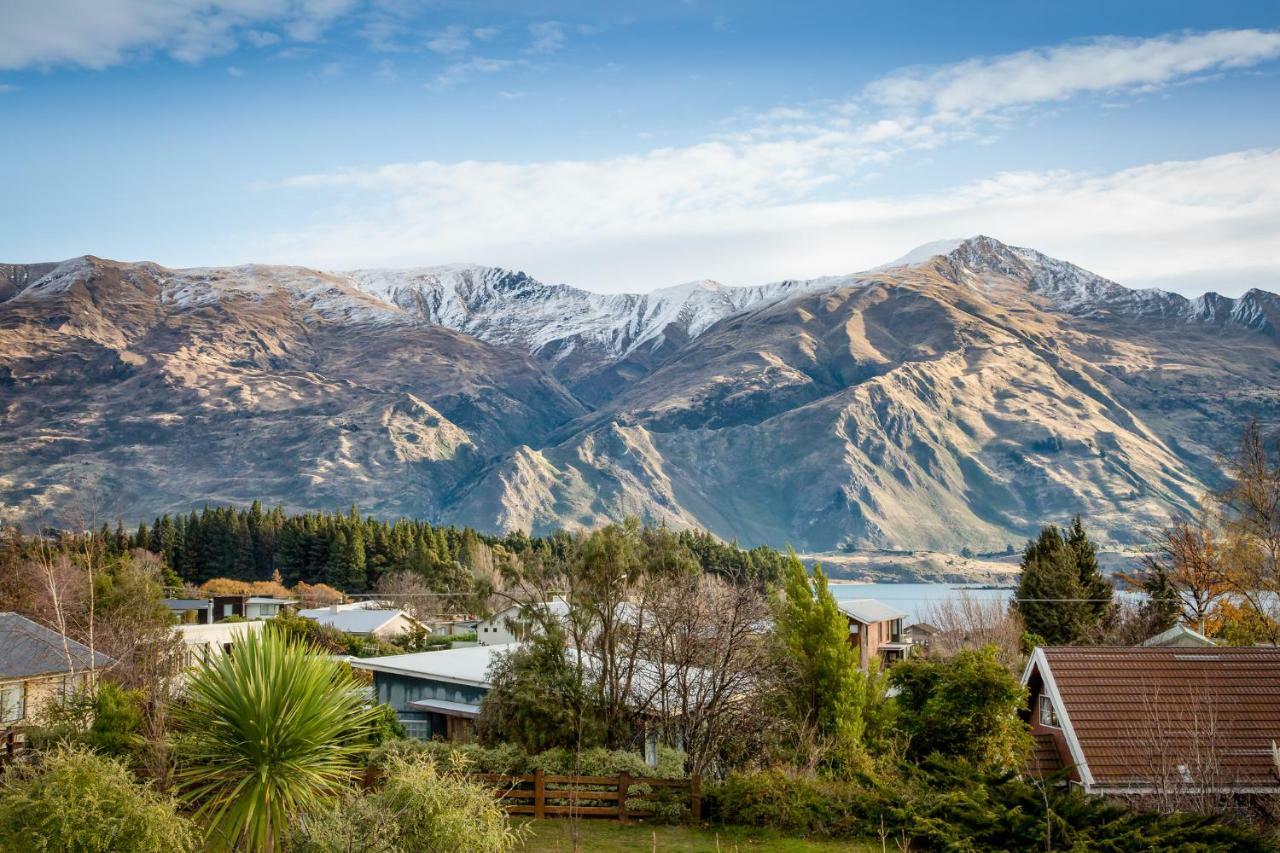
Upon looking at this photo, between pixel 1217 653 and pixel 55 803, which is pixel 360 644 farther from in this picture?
pixel 55 803

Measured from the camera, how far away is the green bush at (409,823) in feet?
39.3

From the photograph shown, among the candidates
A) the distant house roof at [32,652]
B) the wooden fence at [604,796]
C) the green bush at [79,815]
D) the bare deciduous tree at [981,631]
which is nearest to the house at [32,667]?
the distant house roof at [32,652]

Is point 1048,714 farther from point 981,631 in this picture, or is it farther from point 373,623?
point 373,623

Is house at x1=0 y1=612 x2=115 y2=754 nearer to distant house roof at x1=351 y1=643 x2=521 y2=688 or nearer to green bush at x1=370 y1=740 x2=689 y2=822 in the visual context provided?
distant house roof at x1=351 y1=643 x2=521 y2=688

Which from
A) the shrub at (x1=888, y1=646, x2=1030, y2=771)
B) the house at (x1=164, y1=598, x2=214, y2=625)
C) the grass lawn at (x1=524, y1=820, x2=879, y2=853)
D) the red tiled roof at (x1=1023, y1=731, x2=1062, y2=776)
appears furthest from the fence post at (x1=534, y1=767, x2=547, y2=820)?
the house at (x1=164, y1=598, x2=214, y2=625)

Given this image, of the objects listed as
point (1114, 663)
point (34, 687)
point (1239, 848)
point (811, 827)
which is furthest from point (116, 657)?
point (1239, 848)

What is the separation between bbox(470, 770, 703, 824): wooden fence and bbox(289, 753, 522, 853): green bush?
9612 mm

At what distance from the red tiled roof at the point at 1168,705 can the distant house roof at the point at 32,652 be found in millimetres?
27637

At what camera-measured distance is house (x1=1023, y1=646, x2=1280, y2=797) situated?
2302 cm

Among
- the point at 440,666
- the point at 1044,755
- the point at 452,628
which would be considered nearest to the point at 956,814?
the point at 1044,755

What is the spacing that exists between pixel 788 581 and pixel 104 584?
3333cm

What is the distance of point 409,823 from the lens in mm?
12203

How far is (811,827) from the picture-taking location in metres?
21.3

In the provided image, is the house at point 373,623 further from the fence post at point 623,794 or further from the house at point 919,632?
the fence post at point 623,794
